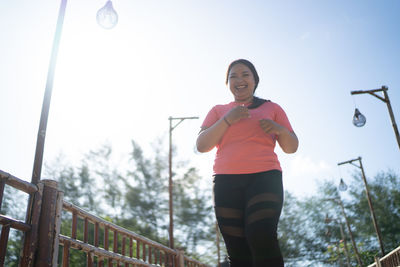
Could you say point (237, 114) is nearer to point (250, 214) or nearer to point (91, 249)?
point (250, 214)

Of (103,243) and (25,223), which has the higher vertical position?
(103,243)

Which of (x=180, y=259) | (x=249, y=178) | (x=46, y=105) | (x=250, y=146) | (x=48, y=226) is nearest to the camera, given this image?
(x=249, y=178)

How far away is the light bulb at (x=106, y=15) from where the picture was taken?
16.3 ft

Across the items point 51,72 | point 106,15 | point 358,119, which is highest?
point 358,119

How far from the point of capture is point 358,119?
37.4 feet

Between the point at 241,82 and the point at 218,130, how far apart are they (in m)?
0.45

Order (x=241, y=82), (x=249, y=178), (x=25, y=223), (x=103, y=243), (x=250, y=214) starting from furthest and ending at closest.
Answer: (x=103, y=243), (x=25, y=223), (x=241, y=82), (x=249, y=178), (x=250, y=214)

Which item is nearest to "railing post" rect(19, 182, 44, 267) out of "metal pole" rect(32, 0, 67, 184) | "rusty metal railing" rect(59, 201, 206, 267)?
"metal pole" rect(32, 0, 67, 184)

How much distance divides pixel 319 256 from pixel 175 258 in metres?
37.5

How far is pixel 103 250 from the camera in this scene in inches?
144

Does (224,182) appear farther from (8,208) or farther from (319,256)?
(319,256)

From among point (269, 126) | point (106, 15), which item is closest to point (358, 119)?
point (106, 15)

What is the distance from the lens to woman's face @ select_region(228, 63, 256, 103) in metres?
2.30

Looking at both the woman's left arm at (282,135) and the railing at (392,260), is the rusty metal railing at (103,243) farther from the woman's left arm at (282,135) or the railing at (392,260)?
the railing at (392,260)
